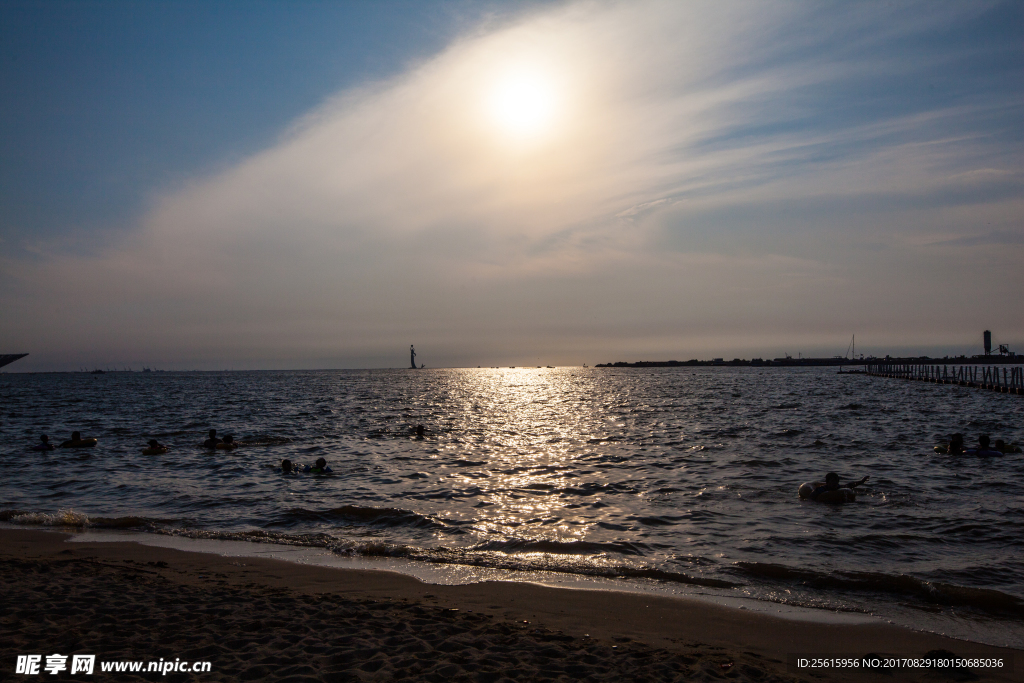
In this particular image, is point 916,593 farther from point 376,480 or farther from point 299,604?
point 376,480

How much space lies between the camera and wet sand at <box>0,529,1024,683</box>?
664cm

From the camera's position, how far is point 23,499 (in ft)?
56.0

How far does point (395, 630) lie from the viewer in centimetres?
767

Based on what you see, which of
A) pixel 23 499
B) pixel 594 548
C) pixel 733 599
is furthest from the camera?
pixel 23 499

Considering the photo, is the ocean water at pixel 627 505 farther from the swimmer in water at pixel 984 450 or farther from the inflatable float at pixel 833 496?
the swimmer in water at pixel 984 450

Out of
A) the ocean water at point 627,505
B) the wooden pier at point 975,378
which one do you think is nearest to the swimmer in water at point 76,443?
the ocean water at point 627,505

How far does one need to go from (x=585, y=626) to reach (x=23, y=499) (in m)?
17.6

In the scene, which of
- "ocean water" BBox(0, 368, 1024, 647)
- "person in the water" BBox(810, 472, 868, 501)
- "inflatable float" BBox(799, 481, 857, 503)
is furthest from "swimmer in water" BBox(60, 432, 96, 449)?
"person in the water" BBox(810, 472, 868, 501)

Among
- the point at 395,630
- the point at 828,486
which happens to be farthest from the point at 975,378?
the point at 395,630

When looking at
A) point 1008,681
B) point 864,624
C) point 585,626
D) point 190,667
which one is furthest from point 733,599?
point 190,667

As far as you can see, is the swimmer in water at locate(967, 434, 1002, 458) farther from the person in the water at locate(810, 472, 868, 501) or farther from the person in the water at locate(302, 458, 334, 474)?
the person in the water at locate(302, 458, 334, 474)

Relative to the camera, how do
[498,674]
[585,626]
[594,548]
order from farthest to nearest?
1. [594,548]
2. [585,626]
3. [498,674]

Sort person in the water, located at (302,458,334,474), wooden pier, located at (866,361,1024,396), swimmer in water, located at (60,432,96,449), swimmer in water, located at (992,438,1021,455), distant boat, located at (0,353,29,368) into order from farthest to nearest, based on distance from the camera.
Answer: distant boat, located at (0,353,29,368) < wooden pier, located at (866,361,1024,396) < swimmer in water, located at (60,432,96,449) < swimmer in water, located at (992,438,1021,455) < person in the water, located at (302,458,334,474)

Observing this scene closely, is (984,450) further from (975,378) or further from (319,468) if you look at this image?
(975,378)
